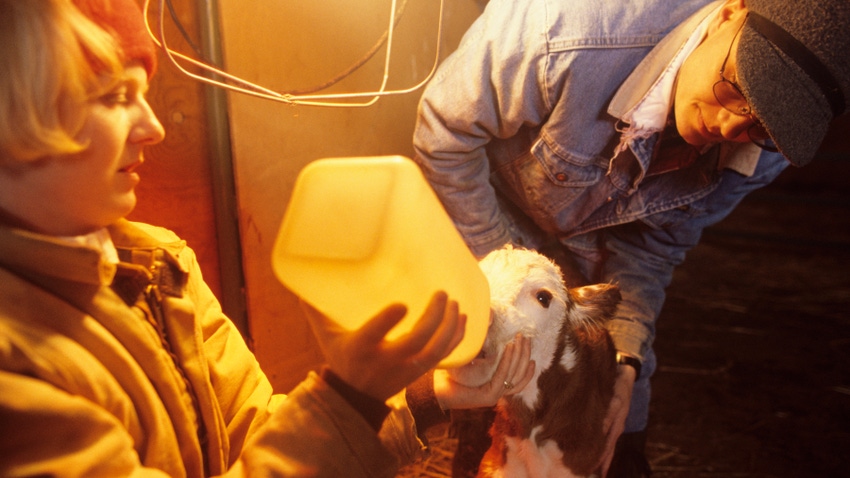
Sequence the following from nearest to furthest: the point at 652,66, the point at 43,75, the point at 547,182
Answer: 1. the point at 43,75
2. the point at 652,66
3. the point at 547,182

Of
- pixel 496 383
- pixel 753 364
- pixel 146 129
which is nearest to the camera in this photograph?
pixel 146 129

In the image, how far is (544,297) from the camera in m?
1.16

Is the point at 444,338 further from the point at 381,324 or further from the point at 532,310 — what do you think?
the point at 532,310

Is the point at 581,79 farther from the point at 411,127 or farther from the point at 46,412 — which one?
the point at 46,412

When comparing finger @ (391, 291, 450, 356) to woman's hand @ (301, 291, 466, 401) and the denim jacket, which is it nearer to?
woman's hand @ (301, 291, 466, 401)

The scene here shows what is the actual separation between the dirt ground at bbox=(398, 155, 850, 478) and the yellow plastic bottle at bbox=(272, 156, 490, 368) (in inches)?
39.6

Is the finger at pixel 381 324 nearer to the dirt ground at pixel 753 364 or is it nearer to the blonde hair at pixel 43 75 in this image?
the blonde hair at pixel 43 75

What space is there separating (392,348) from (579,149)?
3.46 feet

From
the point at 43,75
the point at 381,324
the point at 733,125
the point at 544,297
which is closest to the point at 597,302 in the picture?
the point at 544,297

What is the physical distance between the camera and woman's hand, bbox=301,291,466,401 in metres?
0.69

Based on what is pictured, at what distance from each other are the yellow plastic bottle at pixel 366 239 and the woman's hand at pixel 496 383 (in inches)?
14.1

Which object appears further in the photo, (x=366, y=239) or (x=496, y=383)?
(x=496, y=383)

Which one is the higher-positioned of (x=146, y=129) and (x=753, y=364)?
(x=146, y=129)

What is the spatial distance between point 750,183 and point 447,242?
4.77 feet
